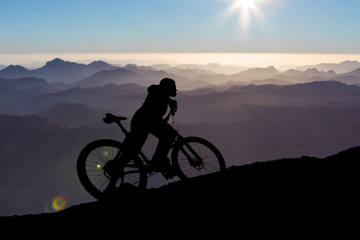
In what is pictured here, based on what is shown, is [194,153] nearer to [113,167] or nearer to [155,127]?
[155,127]

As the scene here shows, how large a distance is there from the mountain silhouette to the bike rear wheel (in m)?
0.52

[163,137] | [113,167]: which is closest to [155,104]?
[163,137]

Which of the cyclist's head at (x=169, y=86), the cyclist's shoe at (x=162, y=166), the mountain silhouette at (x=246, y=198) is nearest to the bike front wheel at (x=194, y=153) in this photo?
the cyclist's shoe at (x=162, y=166)

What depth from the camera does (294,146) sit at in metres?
181

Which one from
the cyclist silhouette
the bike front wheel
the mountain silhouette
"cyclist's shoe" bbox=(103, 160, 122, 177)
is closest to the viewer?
the mountain silhouette

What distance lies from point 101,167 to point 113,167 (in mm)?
249

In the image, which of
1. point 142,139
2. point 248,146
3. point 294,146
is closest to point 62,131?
point 248,146

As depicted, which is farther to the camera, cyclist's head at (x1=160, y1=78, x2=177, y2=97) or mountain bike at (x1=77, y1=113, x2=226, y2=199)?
cyclist's head at (x1=160, y1=78, x2=177, y2=97)

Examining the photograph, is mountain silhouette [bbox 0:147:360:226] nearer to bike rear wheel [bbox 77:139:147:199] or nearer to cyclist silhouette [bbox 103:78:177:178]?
bike rear wheel [bbox 77:139:147:199]

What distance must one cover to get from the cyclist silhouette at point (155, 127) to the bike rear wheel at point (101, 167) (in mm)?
218

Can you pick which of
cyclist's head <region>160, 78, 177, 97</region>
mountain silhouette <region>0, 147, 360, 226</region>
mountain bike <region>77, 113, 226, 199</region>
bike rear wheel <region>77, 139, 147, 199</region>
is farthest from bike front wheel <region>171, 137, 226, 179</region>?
cyclist's head <region>160, 78, 177, 97</region>

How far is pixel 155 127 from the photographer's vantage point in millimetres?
6852

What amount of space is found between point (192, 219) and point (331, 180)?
258 centimetres

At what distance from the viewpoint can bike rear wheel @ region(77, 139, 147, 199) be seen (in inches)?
252
